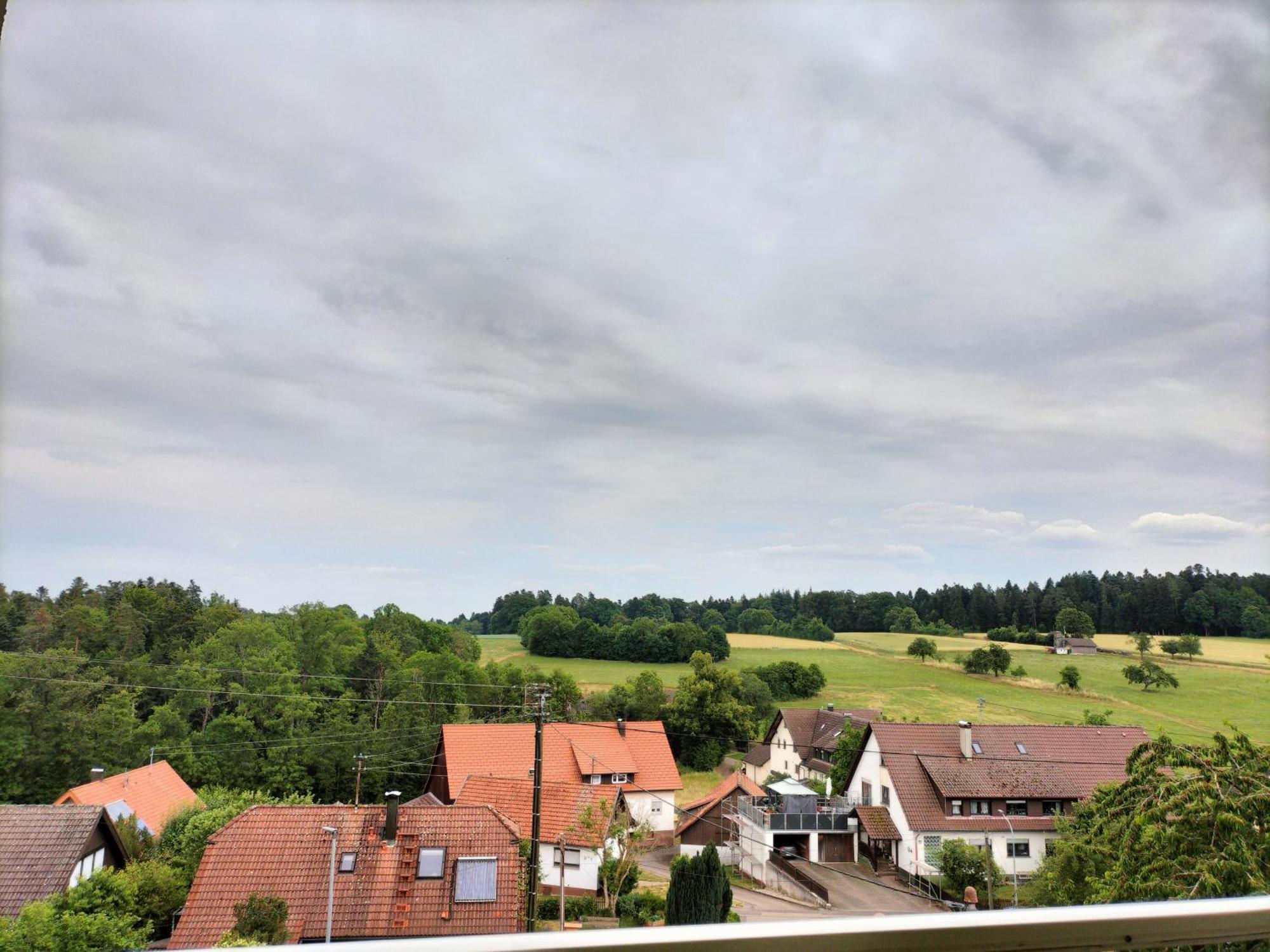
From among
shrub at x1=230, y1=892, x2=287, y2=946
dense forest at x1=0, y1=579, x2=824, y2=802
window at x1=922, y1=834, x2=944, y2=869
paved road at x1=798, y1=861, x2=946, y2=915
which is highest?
dense forest at x1=0, y1=579, x2=824, y2=802

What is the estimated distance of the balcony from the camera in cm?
566

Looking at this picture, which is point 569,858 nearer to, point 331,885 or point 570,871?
point 570,871

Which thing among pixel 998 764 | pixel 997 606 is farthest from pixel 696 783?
pixel 997 606

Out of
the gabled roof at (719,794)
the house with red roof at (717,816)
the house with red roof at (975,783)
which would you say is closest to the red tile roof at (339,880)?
the house with red roof at (717,816)

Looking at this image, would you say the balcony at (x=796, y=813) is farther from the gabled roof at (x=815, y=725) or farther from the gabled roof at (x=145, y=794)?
the gabled roof at (x=145, y=794)

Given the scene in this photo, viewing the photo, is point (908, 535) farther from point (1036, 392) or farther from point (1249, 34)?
point (1249, 34)

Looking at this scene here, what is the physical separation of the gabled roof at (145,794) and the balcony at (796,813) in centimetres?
401

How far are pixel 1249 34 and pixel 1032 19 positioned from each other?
0.71 m

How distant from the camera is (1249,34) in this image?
8.33ft

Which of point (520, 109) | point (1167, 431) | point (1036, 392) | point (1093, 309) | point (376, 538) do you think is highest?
point (520, 109)

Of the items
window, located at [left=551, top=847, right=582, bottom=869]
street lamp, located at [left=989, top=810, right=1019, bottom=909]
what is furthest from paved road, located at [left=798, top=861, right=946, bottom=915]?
window, located at [left=551, top=847, right=582, bottom=869]

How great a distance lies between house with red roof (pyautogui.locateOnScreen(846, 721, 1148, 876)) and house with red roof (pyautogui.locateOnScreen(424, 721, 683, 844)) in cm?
171

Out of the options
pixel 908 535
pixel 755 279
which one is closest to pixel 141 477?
pixel 755 279

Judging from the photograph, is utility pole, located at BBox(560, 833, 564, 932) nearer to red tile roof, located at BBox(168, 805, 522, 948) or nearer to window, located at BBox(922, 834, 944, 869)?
red tile roof, located at BBox(168, 805, 522, 948)
